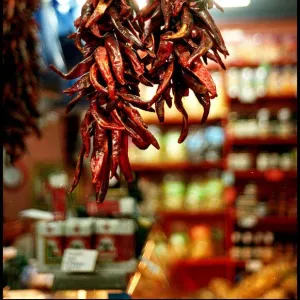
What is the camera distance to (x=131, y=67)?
4.29 feet

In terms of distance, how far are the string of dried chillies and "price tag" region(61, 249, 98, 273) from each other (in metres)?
0.78

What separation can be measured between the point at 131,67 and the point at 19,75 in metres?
1.34

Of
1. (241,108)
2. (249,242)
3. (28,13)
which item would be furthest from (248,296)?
(241,108)

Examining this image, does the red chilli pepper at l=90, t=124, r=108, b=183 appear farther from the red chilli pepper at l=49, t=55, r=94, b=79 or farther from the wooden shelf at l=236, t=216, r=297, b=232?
the wooden shelf at l=236, t=216, r=297, b=232

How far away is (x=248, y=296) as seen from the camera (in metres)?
3.00

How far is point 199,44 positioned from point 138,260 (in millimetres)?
1179

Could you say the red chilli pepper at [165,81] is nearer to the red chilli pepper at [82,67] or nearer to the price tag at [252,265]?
the red chilli pepper at [82,67]

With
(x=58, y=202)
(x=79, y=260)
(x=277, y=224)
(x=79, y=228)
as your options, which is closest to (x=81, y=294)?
(x=79, y=260)

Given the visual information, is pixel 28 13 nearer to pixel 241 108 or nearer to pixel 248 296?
pixel 248 296

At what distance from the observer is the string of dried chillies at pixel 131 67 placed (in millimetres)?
1260

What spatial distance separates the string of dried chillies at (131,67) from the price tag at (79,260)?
2.57 ft

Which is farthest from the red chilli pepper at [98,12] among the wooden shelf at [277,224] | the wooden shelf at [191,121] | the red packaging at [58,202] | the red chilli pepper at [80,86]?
the wooden shelf at [277,224]

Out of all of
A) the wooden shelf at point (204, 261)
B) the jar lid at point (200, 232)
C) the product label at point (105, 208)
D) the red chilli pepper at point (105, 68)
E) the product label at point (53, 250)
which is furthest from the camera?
the jar lid at point (200, 232)

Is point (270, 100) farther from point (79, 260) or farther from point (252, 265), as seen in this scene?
point (79, 260)
